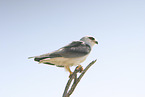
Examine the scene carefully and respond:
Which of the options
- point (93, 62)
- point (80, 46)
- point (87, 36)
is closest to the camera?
point (93, 62)

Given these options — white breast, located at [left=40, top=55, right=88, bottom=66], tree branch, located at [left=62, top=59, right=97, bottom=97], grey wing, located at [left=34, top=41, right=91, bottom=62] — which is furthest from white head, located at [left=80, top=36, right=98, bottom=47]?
tree branch, located at [left=62, top=59, right=97, bottom=97]

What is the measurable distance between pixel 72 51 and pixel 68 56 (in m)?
0.23

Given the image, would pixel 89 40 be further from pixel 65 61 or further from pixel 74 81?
pixel 74 81

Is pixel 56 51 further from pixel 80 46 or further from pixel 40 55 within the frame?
pixel 80 46

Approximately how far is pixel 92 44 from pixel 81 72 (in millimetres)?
1478

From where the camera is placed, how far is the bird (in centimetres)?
498

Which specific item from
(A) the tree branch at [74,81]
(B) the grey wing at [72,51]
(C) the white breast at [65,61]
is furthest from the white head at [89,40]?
(A) the tree branch at [74,81]

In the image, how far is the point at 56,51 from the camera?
519cm

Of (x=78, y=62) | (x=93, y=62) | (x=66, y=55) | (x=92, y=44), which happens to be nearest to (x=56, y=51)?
(x=66, y=55)

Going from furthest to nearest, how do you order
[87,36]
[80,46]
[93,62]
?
[87,36]
[80,46]
[93,62]

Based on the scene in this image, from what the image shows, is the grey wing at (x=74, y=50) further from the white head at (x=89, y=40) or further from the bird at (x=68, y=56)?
the white head at (x=89, y=40)

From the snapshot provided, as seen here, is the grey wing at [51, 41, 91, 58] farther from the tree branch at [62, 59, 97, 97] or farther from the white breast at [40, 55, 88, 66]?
the tree branch at [62, 59, 97, 97]

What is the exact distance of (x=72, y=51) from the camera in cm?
529

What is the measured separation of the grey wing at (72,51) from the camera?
5031 millimetres
